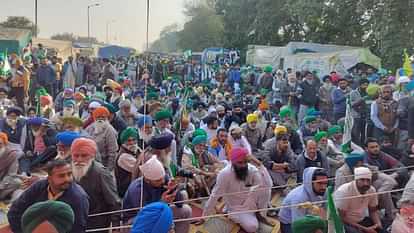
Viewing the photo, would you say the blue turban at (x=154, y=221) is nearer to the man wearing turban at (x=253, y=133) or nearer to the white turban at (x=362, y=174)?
the white turban at (x=362, y=174)

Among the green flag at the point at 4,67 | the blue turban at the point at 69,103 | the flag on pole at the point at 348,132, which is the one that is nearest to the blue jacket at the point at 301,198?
the flag on pole at the point at 348,132

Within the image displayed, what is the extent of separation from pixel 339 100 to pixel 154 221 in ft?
29.3

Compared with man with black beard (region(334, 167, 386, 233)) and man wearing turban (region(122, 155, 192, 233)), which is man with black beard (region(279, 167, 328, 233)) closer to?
man with black beard (region(334, 167, 386, 233))

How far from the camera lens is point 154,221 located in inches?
126

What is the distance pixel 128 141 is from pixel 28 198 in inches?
90.9

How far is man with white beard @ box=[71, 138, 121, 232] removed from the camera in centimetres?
474

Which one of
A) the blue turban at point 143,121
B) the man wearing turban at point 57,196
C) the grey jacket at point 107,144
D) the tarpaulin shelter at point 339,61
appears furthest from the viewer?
the tarpaulin shelter at point 339,61

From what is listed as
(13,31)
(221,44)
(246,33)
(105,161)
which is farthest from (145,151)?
(221,44)

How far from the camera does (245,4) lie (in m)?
39.0

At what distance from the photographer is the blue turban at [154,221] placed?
10.5 feet

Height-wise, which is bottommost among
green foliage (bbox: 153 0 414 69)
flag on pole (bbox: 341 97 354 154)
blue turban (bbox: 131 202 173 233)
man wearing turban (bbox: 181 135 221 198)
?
man wearing turban (bbox: 181 135 221 198)

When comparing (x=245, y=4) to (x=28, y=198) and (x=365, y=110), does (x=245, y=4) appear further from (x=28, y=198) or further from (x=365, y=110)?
(x=28, y=198)

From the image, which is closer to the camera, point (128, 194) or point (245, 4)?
point (128, 194)

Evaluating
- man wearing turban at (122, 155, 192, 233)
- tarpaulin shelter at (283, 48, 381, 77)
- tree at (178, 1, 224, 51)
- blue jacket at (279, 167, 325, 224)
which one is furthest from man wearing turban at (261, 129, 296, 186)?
tree at (178, 1, 224, 51)
